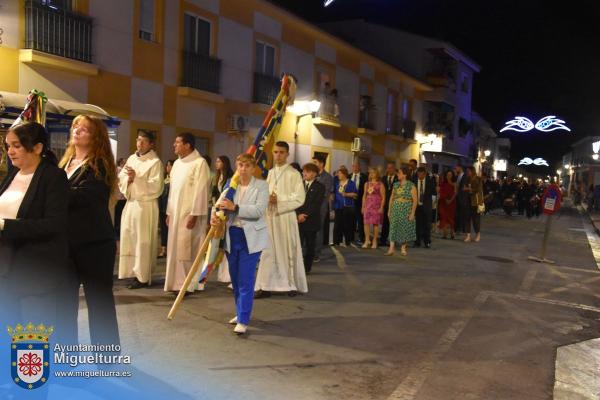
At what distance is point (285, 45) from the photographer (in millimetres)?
18875

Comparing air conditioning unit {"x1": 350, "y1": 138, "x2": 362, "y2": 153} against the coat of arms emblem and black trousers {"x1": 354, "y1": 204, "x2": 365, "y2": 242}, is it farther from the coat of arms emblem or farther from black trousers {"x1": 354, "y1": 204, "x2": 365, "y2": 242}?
the coat of arms emblem

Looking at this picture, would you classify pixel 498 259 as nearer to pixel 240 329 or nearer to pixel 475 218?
pixel 475 218

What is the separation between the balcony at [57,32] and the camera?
10648 millimetres

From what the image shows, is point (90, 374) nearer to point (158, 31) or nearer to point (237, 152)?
point (158, 31)

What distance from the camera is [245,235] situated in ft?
16.3

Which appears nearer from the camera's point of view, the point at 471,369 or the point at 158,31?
the point at 471,369

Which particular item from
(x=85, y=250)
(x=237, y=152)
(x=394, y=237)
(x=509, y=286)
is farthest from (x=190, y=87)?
(x=85, y=250)

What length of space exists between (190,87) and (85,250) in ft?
38.2

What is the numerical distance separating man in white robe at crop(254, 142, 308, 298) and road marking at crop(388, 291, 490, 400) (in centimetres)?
210

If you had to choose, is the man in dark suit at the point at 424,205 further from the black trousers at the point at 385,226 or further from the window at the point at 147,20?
the window at the point at 147,20

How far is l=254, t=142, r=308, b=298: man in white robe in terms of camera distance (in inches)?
252

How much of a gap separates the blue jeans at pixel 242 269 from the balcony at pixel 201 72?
34.0ft

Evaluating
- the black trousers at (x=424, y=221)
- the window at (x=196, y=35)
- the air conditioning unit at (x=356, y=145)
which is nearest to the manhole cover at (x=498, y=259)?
the black trousers at (x=424, y=221)

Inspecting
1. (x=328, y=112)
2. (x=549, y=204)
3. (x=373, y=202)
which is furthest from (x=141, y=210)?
(x=328, y=112)
